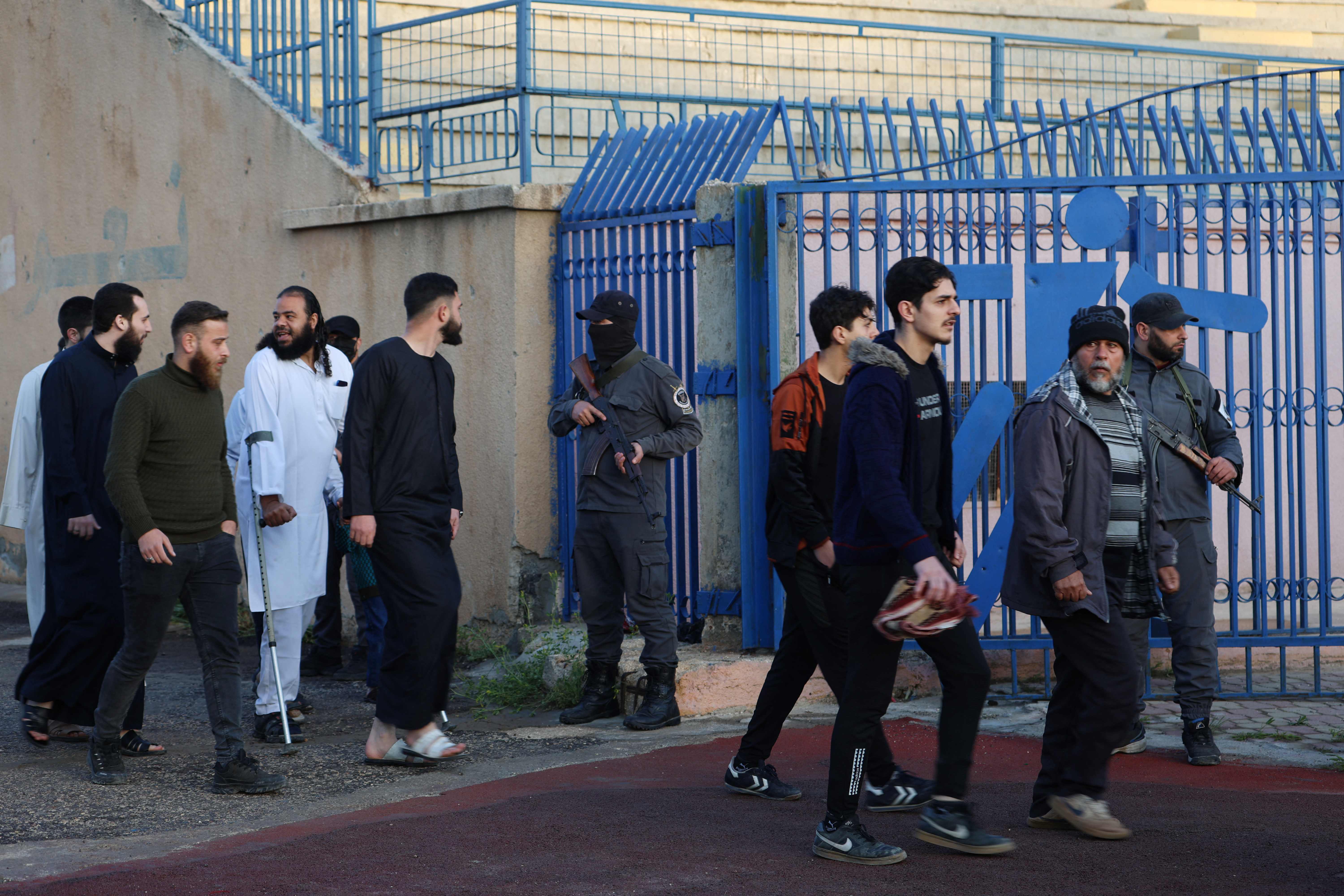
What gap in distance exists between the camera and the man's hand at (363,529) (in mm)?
6039

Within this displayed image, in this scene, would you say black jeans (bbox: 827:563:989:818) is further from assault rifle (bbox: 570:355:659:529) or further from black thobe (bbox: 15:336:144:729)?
black thobe (bbox: 15:336:144:729)

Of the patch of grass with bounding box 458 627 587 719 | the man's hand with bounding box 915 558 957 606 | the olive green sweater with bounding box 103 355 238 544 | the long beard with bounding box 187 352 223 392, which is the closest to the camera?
the man's hand with bounding box 915 558 957 606

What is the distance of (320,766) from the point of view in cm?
627

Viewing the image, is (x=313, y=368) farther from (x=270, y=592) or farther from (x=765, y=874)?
(x=765, y=874)

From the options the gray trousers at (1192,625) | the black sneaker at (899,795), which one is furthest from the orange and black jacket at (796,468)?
the gray trousers at (1192,625)

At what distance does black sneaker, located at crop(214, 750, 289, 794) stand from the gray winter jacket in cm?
282

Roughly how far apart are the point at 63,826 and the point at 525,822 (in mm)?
1618

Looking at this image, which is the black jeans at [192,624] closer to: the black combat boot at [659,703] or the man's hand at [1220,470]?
the black combat boot at [659,703]

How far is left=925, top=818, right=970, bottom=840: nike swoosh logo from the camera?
470 cm

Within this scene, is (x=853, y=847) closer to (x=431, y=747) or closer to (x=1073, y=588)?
(x=1073, y=588)

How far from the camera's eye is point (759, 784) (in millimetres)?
5570

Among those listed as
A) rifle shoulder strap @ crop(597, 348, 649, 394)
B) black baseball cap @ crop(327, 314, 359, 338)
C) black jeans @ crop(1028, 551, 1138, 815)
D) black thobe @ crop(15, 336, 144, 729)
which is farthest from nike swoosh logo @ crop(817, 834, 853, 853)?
black baseball cap @ crop(327, 314, 359, 338)

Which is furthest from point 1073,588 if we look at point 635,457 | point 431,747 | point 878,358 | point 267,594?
point 267,594

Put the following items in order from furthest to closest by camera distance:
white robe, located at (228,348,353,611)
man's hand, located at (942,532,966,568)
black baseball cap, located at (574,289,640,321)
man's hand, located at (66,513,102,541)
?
black baseball cap, located at (574,289,640,321) < white robe, located at (228,348,353,611) < man's hand, located at (66,513,102,541) < man's hand, located at (942,532,966,568)
